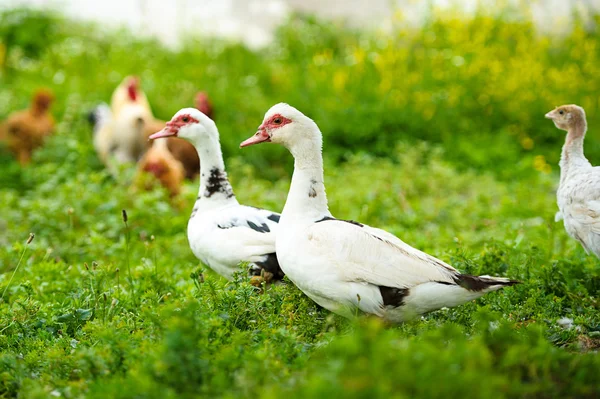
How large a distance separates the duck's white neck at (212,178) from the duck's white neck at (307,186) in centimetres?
102

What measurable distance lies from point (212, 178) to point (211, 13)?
9687mm

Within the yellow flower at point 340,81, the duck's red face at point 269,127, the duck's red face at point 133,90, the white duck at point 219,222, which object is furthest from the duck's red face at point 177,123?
the yellow flower at point 340,81

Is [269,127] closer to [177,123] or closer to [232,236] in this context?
[232,236]

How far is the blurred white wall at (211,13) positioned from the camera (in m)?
13.6

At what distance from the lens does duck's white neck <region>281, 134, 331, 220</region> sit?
4.01m

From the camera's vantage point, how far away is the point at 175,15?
14195 mm

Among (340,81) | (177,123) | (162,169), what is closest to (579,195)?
(177,123)

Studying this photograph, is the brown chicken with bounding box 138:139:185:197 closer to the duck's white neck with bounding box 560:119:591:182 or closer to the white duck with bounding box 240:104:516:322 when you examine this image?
the white duck with bounding box 240:104:516:322

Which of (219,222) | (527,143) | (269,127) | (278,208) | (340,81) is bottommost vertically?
(527,143)

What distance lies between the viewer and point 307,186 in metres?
4.03

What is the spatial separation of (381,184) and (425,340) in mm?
5270

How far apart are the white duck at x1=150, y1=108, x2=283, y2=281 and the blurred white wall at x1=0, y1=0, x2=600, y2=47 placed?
8.41m

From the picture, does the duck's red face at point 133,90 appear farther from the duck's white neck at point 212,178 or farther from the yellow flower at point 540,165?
the yellow flower at point 540,165

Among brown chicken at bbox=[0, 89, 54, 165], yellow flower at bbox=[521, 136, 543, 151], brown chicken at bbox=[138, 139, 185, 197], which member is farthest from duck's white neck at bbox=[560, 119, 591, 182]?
brown chicken at bbox=[0, 89, 54, 165]
